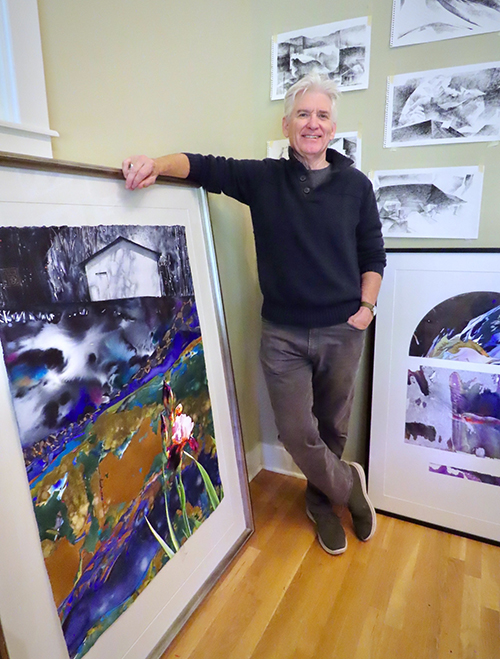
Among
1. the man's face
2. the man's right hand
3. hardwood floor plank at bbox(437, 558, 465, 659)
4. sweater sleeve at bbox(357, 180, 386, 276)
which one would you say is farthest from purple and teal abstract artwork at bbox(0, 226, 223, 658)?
hardwood floor plank at bbox(437, 558, 465, 659)

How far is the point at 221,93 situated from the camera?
1.64m

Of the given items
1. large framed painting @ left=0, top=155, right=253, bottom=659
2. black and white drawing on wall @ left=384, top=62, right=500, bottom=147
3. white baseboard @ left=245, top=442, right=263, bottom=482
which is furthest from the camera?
white baseboard @ left=245, top=442, right=263, bottom=482

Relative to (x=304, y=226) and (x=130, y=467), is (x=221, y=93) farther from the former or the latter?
(x=130, y=467)

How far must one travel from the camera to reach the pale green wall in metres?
1.09

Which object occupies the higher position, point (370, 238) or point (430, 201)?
point (430, 201)

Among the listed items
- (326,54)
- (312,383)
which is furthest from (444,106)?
(312,383)

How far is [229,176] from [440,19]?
90 cm

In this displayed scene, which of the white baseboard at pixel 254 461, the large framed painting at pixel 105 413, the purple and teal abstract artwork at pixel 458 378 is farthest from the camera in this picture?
the white baseboard at pixel 254 461

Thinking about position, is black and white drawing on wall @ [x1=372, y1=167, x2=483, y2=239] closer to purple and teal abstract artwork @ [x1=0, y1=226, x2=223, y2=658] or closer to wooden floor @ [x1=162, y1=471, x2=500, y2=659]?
purple and teal abstract artwork @ [x1=0, y1=226, x2=223, y2=658]

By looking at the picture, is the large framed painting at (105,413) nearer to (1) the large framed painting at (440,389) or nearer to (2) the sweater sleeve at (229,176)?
(2) the sweater sleeve at (229,176)

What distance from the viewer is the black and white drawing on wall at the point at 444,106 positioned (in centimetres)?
151

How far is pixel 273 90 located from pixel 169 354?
1.19 metres

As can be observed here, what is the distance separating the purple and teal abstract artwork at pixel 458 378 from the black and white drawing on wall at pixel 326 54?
921 millimetres

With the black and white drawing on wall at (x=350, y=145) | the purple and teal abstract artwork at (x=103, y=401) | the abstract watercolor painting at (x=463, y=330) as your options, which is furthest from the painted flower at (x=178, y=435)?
the black and white drawing on wall at (x=350, y=145)
